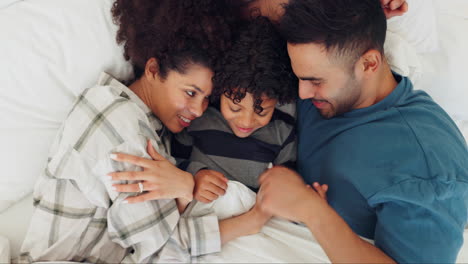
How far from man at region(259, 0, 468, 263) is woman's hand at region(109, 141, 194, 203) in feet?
0.74

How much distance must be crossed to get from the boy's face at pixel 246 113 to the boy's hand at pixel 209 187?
0.18 meters

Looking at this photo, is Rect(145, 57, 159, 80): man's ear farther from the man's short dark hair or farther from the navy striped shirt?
the man's short dark hair

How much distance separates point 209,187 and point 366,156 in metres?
0.45

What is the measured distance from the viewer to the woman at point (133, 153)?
968 mm

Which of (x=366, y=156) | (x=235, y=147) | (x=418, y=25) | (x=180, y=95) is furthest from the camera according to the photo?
(x=418, y=25)

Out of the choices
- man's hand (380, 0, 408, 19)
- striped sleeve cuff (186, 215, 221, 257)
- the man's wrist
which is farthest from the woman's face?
man's hand (380, 0, 408, 19)

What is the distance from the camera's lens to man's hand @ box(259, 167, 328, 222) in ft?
3.08

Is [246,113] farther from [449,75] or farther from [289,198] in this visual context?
[449,75]

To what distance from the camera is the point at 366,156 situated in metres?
1.02

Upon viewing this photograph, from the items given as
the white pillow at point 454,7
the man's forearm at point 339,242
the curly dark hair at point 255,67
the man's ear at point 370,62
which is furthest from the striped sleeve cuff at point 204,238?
the white pillow at point 454,7

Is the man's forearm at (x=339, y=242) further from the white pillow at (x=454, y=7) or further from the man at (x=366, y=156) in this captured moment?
the white pillow at (x=454, y=7)

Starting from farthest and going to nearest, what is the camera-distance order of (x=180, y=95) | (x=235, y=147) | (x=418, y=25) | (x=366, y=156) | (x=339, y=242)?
(x=418, y=25) < (x=235, y=147) < (x=180, y=95) < (x=366, y=156) < (x=339, y=242)

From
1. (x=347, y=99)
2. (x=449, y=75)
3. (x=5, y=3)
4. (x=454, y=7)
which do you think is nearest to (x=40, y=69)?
(x=5, y=3)

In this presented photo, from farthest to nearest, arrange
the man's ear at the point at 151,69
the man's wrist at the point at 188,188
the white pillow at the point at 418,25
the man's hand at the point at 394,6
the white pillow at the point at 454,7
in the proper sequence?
the white pillow at the point at 454,7 → the white pillow at the point at 418,25 → the man's hand at the point at 394,6 → the man's ear at the point at 151,69 → the man's wrist at the point at 188,188
